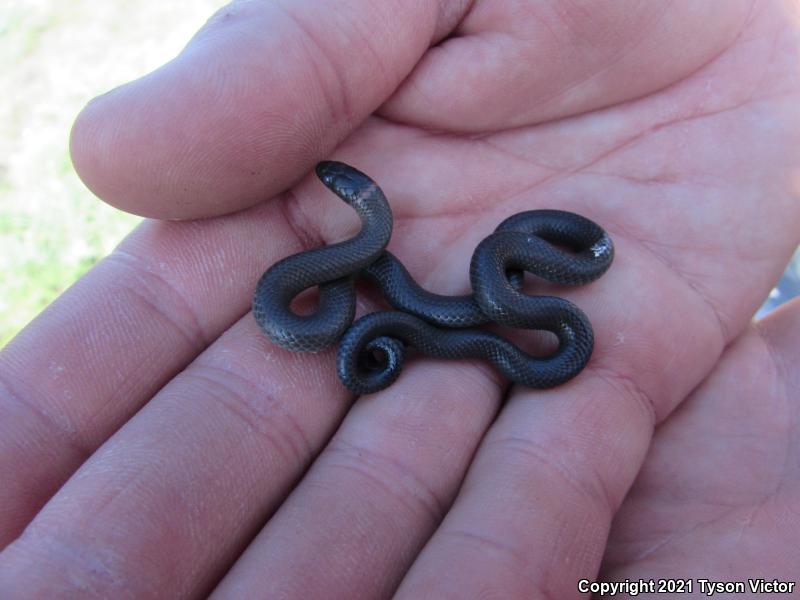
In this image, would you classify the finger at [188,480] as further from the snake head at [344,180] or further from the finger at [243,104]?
the snake head at [344,180]

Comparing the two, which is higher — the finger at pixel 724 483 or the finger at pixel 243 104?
the finger at pixel 243 104

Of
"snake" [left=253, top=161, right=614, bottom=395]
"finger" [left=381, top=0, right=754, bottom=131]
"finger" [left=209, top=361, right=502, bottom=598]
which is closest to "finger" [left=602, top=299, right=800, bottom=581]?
"snake" [left=253, top=161, right=614, bottom=395]

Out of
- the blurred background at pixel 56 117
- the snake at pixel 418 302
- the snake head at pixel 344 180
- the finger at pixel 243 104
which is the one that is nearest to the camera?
the finger at pixel 243 104

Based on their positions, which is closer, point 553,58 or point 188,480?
point 188,480

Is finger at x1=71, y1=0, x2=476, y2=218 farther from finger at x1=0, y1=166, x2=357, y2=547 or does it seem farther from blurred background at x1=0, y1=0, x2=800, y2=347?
blurred background at x1=0, y1=0, x2=800, y2=347

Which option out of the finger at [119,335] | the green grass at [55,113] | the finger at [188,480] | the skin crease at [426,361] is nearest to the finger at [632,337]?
the skin crease at [426,361]

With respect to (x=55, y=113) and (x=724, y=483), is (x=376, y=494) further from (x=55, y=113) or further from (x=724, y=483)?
(x=55, y=113)

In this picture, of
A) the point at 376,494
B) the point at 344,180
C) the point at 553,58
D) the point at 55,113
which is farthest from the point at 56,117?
the point at 376,494
